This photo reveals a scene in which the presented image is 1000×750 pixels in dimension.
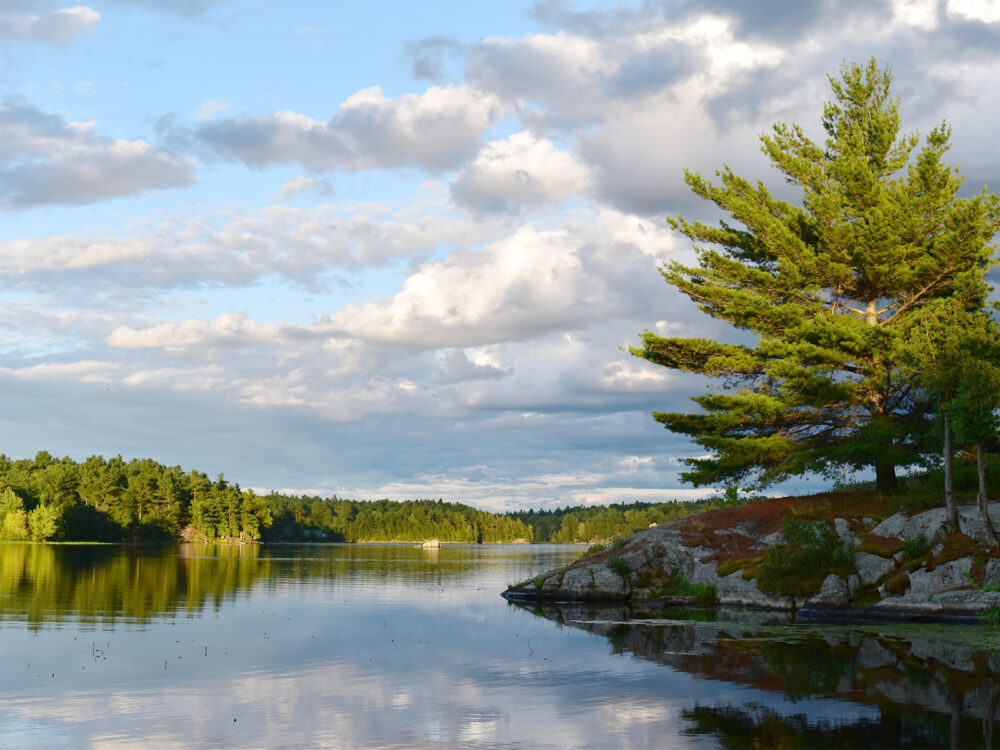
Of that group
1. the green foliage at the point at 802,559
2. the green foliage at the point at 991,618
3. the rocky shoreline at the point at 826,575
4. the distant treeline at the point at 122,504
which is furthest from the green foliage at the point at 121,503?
the green foliage at the point at 991,618

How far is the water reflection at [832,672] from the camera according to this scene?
12.9 metres

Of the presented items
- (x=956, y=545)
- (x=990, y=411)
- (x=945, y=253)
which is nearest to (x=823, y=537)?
(x=956, y=545)

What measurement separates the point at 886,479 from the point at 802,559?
7.17 m

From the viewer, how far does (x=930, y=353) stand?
105 feet

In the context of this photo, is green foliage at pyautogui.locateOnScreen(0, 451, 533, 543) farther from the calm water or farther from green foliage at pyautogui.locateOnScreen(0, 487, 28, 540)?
the calm water

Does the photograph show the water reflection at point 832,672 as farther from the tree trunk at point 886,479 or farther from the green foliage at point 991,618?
the tree trunk at point 886,479

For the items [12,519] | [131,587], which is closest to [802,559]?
[131,587]

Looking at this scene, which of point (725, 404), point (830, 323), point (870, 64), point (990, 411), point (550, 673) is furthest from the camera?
point (870, 64)

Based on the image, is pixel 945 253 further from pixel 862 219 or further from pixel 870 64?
pixel 870 64

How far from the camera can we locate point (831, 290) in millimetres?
39344

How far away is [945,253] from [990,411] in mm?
9248

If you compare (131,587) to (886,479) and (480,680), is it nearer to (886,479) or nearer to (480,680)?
(480,680)

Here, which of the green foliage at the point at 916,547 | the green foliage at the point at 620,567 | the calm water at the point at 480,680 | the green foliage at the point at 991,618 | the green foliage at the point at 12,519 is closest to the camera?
the calm water at the point at 480,680

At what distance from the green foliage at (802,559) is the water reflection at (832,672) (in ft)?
8.18
